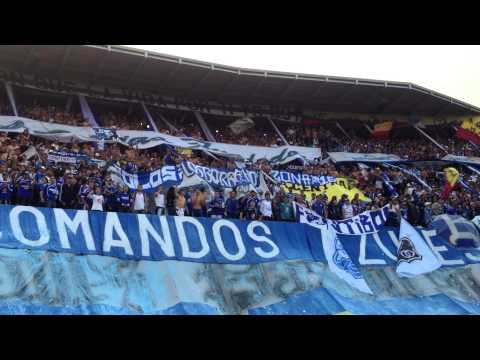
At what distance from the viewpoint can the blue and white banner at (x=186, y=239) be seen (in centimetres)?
1059

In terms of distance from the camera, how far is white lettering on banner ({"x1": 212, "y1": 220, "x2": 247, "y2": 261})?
12.3 meters

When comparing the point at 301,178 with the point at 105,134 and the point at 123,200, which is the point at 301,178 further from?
the point at 123,200

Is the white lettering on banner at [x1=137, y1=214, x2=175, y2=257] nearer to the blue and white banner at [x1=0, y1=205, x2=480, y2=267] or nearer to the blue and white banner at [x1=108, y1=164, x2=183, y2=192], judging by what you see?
the blue and white banner at [x1=0, y1=205, x2=480, y2=267]

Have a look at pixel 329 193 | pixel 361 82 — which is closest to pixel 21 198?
pixel 329 193

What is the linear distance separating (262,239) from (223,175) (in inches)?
190

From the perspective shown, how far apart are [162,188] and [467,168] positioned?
18923mm

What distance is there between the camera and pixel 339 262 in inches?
525

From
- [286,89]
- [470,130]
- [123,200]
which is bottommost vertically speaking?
[123,200]

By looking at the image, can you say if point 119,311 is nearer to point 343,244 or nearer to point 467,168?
point 343,244

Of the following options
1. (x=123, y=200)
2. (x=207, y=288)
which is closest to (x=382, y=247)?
(x=207, y=288)

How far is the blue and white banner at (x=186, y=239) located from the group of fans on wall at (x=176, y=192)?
4.02ft

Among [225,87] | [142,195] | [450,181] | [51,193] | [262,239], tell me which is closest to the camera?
[51,193]

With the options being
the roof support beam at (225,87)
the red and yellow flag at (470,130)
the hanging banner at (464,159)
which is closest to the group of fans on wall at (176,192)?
the hanging banner at (464,159)

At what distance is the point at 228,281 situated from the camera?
11773 mm
